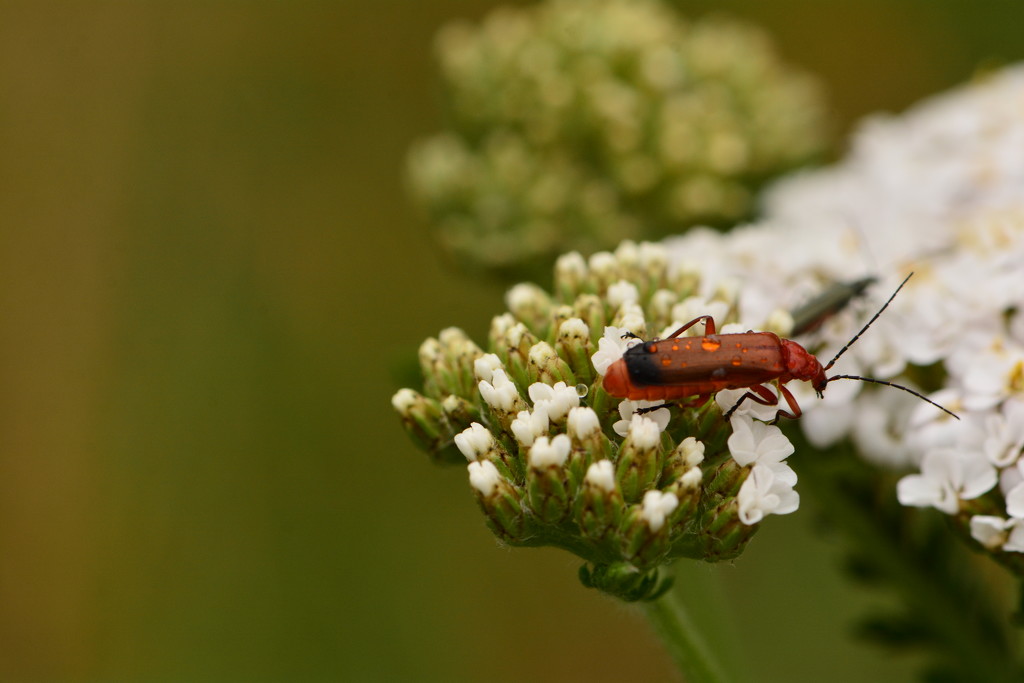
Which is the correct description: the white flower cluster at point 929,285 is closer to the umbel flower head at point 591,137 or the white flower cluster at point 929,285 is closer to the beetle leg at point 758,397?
the beetle leg at point 758,397

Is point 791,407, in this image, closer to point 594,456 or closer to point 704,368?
point 704,368

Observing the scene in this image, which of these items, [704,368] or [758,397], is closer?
[704,368]


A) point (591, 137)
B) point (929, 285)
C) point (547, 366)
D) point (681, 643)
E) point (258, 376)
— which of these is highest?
point (258, 376)

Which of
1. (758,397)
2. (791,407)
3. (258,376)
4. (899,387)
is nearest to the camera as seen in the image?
(758,397)

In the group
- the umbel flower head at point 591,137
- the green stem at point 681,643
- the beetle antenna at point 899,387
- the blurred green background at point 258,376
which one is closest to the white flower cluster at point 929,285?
the beetle antenna at point 899,387

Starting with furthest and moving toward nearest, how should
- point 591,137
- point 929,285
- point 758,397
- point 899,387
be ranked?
1. point 591,137
2. point 929,285
3. point 899,387
4. point 758,397

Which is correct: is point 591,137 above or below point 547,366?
above

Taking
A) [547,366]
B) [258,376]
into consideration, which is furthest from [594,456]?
[258,376]
